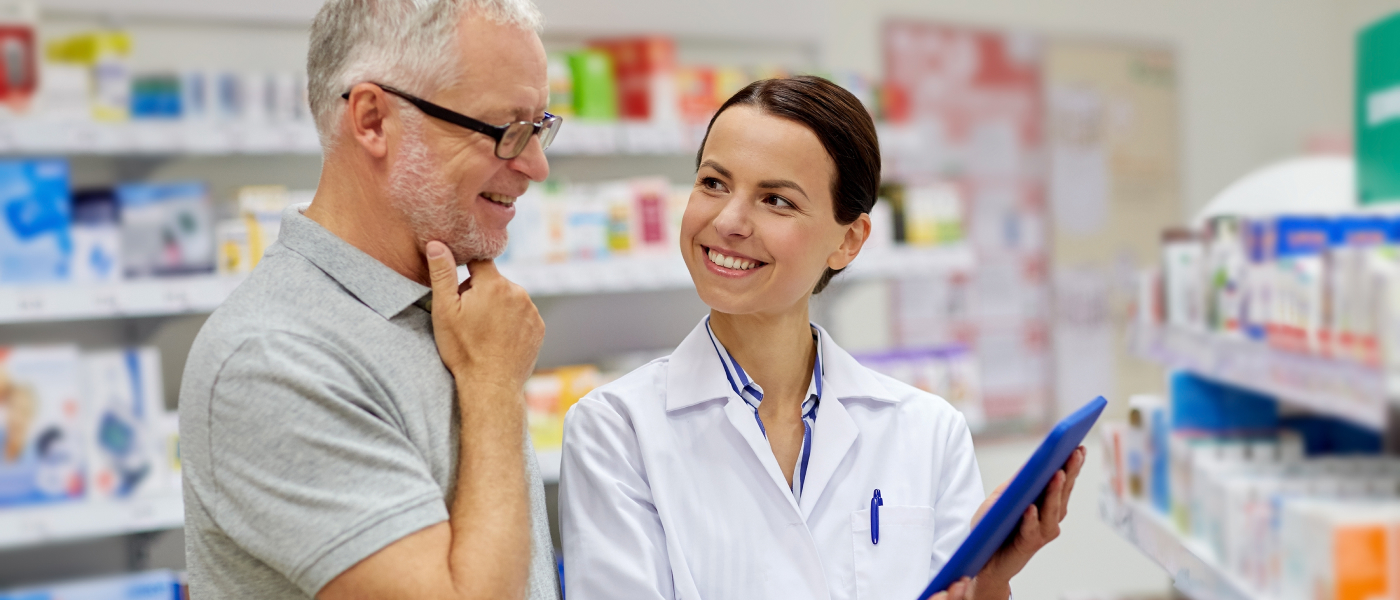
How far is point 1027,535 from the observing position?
1603 mm

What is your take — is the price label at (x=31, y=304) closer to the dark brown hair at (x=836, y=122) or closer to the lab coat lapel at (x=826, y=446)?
the dark brown hair at (x=836, y=122)

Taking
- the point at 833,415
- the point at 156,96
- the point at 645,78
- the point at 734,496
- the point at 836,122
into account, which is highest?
the point at 645,78

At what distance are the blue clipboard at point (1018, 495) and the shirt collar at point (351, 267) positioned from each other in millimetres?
829

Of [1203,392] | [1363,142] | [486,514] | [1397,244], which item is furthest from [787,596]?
[1363,142]

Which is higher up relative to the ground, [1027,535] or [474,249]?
[474,249]

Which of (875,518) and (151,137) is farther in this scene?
(151,137)

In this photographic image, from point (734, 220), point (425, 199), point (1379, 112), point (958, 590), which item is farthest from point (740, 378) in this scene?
point (1379, 112)

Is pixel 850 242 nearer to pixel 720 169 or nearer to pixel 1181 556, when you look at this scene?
pixel 720 169

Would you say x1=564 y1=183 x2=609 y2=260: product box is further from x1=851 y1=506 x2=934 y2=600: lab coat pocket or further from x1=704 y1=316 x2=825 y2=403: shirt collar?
x1=851 y1=506 x2=934 y2=600: lab coat pocket

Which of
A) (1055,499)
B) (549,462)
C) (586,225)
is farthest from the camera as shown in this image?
(586,225)

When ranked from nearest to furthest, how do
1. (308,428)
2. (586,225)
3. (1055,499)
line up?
(308,428) → (1055,499) → (586,225)

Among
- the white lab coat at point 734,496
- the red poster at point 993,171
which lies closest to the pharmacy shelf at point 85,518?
the white lab coat at point 734,496

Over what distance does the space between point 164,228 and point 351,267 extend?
5.77 ft

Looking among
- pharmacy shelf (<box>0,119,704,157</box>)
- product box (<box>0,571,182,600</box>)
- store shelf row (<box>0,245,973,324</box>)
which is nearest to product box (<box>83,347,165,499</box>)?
store shelf row (<box>0,245,973,324</box>)
